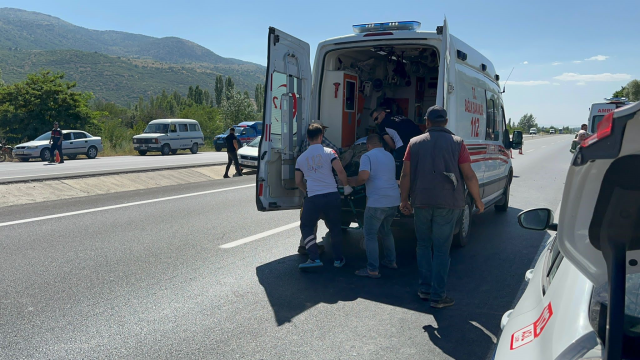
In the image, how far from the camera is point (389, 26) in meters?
6.79

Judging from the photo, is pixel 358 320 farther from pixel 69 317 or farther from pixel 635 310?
pixel 635 310

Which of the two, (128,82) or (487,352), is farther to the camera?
(128,82)

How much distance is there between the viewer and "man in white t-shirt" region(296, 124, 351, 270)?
6012mm

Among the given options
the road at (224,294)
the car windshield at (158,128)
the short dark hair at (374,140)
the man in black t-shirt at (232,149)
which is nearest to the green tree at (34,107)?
the car windshield at (158,128)

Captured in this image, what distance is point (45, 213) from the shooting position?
961cm

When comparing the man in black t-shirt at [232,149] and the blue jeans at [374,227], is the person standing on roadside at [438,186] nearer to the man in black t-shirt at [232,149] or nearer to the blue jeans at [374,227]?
the blue jeans at [374,227]

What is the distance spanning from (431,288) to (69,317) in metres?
3.32

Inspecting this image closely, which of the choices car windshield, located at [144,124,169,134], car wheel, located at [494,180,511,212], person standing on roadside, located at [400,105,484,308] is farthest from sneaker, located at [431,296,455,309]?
car windshield, located at [144,124,169,134]

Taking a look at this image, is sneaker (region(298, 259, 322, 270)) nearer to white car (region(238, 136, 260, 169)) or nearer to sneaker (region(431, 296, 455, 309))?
sneaker (region(431, 296, 455, 309))

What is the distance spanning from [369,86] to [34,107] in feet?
103

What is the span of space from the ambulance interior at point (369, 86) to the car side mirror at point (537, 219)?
494 centimetres

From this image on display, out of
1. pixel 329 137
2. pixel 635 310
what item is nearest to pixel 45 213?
pixel 329 137

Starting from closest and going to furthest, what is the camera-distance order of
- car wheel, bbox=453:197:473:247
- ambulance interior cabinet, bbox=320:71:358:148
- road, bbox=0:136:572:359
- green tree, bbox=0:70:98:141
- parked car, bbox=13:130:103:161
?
road, bbox=0:136:572:359
car wheel, bbox=453:197:473:247
ambulance interior cabinet, bbox=320:71:358:148
parked car, bbox=13:130:103:161
green tree, bbox=0:70:98:141

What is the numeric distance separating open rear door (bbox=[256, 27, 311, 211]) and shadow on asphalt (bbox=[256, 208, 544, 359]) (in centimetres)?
87
